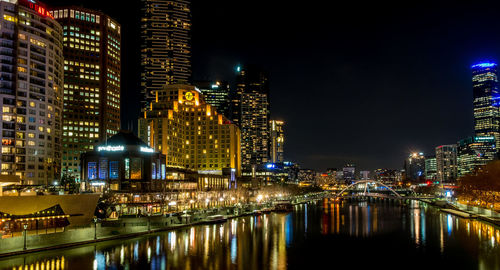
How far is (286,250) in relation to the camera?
63.9 metres

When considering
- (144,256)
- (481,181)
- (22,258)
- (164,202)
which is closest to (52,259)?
(22,258)

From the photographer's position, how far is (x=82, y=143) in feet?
553

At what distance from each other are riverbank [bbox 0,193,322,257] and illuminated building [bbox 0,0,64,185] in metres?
37.8

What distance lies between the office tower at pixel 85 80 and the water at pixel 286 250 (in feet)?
327

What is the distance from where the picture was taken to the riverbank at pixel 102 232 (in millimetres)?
50781

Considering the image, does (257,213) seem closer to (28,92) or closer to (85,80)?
(28,92)

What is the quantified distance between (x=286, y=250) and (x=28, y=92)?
2821 inches

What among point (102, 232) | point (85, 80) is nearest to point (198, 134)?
point (85, 80)

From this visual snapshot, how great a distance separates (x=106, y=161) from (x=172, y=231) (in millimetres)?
32379

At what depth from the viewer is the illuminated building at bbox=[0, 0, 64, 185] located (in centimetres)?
9581

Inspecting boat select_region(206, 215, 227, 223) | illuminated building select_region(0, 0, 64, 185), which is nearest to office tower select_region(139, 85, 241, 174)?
illuminated building select_region(0, 0, 64, 185)

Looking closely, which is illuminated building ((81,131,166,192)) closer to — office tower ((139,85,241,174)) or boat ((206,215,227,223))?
boat ((206,215,227,223))

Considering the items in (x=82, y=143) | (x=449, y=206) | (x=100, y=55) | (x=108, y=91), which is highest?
(x=100, y=55)

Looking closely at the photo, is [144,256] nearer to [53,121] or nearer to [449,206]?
[53,121]
